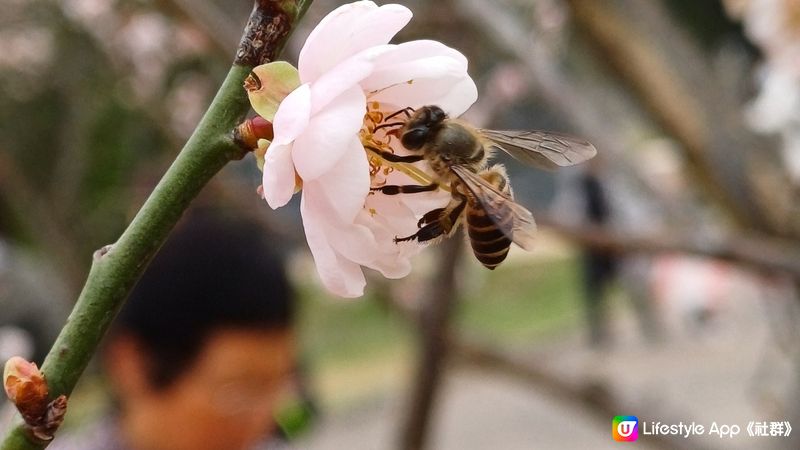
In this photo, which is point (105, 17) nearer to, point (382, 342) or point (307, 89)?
Answer: point (307, 89)

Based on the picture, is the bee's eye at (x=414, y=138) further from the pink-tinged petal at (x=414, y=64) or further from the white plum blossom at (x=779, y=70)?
the white plum blossom at (x=779, y=70)

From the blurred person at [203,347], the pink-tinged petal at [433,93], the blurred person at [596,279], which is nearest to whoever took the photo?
the pink-tinged petal at [433,93]

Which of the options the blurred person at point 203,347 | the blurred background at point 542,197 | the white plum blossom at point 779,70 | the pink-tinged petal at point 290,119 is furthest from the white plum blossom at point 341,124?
the white plum blossom at point 779,70

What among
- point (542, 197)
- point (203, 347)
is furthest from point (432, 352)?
point (542, 197)

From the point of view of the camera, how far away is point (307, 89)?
1.25ft

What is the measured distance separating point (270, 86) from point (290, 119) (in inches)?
0.7

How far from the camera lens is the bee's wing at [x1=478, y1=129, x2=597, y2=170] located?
0.61 m

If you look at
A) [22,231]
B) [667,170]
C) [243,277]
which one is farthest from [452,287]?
[22,231]

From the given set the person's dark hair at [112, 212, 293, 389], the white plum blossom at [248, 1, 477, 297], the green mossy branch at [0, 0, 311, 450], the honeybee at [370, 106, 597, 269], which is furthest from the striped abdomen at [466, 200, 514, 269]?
the person's dark hair at [112, 212, 293, 389]

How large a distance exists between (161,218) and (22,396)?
0.09 meters

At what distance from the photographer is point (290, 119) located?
367 mm

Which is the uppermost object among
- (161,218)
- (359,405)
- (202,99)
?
(202,99)

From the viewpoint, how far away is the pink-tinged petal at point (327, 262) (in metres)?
0.39

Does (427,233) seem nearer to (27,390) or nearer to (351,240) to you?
(351,240)
